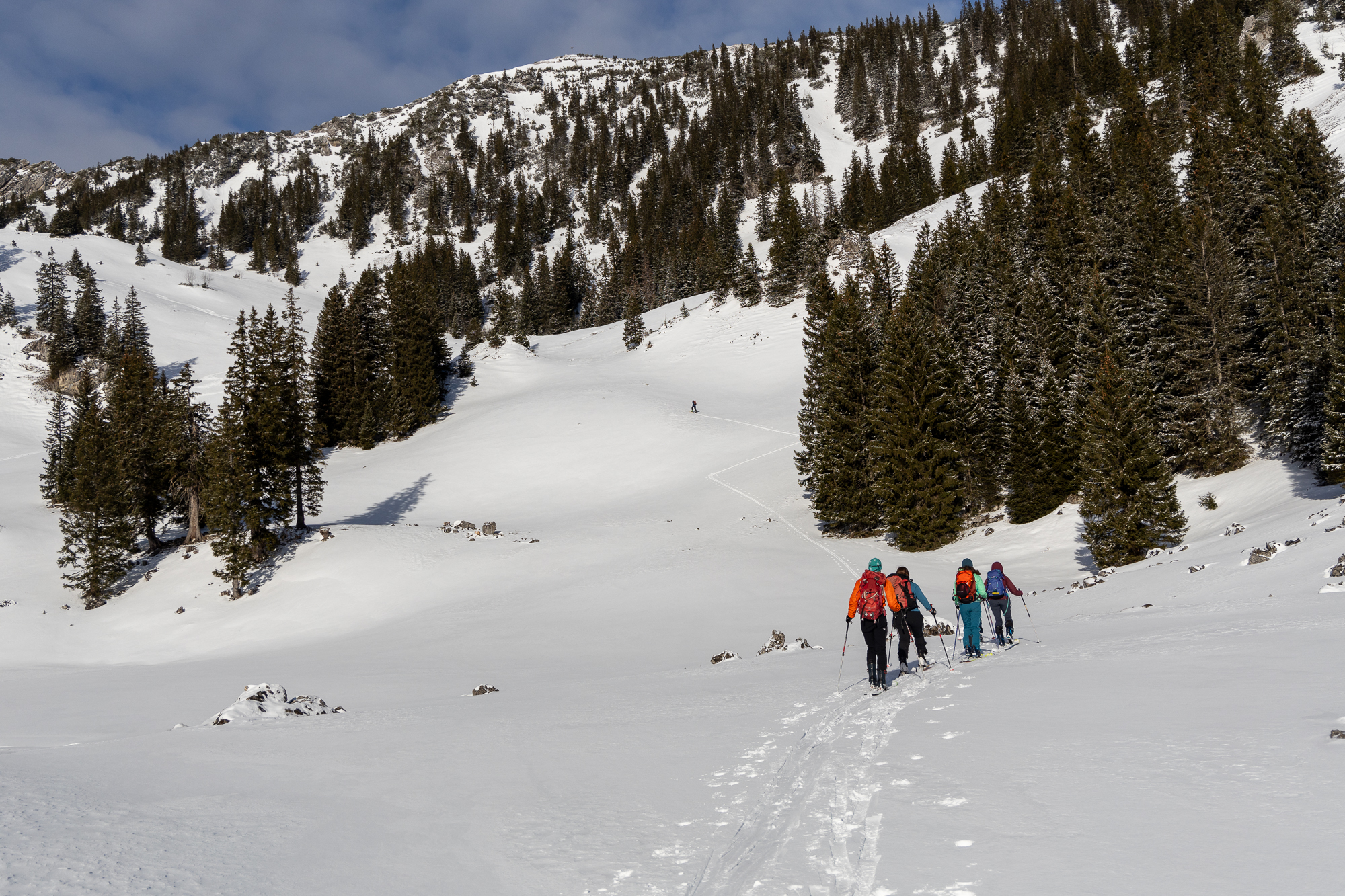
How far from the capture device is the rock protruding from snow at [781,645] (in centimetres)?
1623

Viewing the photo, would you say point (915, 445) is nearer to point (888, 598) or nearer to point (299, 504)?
point (888, 598)

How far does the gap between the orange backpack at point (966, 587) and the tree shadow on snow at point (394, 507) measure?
113 ft

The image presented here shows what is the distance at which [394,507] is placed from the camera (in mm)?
44531

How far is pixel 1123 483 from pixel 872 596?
1844 cm

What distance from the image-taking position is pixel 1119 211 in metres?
52.0

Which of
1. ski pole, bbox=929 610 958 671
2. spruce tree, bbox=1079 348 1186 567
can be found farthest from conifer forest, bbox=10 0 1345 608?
ski pole, bbox=929 610 958 671

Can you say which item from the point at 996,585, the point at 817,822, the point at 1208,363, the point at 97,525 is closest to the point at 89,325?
the point at 97,525

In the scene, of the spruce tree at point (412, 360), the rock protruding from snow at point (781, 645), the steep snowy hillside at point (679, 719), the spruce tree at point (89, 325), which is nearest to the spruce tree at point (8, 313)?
the spruce tree at point (89, 325)

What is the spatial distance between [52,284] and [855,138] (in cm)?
15453

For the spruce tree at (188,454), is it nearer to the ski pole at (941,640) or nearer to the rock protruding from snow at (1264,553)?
the ski pole at (941,640)

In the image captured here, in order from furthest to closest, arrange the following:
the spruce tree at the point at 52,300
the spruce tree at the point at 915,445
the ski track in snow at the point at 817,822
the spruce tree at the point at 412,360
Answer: the spruce tree at the point at 52,300 → the spruce tree at the point at 412,360 → the spruce tree at the point at 915,445 → the ski track in snow at the point at 817,822

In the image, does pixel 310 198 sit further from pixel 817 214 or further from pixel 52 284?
pixel 817 214

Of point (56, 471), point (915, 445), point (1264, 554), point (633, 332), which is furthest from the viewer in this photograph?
point (633, 332)

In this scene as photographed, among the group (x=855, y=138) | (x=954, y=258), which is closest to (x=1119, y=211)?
(x=954, y=258)
